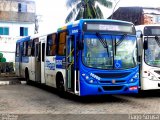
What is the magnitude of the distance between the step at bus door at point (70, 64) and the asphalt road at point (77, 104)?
671 millimetres

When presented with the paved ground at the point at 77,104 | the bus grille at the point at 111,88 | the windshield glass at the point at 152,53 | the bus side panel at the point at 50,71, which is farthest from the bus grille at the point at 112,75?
the bus side panel at the point at 50,71

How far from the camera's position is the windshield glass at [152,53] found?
14.5 meters

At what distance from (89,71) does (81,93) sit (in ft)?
2.59

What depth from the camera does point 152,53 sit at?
14578mm

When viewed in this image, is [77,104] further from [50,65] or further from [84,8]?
[84,8]

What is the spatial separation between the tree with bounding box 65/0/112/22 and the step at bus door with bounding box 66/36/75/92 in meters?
25.5

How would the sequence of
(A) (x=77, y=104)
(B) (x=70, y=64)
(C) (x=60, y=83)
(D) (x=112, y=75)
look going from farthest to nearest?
(C) (x=60, y=83)
(B) (x=70, y=64)
(A) (x=77, y=104)
(D) (x=112, y=75)

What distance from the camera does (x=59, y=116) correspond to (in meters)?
10.5

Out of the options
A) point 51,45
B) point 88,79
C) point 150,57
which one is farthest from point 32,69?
point 88,79

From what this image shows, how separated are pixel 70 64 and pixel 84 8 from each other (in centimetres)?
2658

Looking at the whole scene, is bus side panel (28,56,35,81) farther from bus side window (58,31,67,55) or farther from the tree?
the tree

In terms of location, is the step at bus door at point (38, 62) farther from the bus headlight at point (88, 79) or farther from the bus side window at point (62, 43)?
the bus headlight at point (88, 79)

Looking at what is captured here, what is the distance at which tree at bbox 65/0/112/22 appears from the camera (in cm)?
3941

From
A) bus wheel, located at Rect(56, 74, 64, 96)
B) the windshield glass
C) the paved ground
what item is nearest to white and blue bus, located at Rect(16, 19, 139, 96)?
bus wheel, located at Rect(56, 74, 64, 96)
